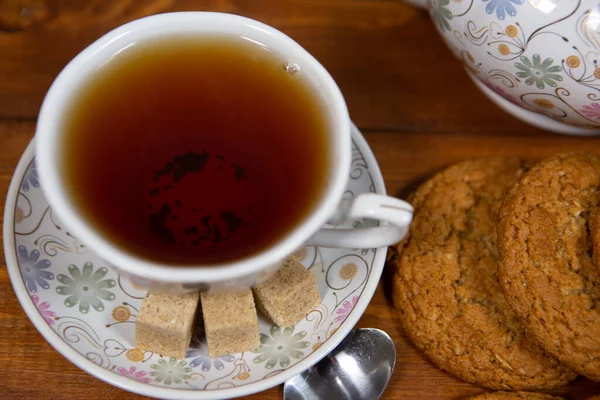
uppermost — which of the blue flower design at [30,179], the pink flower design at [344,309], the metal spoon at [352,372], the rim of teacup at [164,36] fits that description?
the rim of teacup at [164,36]

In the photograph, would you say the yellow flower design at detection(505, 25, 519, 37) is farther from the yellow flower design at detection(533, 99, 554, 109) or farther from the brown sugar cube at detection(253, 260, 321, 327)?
the brown sugar cube at detection(253, 260, 321, 327)

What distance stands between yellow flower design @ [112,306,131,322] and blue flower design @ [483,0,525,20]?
0.76 m

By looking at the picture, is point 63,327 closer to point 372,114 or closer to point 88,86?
point 88,86

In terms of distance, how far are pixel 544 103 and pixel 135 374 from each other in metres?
0.84

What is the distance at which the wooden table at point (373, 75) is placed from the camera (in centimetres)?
134

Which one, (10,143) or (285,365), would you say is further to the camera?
(10,143)

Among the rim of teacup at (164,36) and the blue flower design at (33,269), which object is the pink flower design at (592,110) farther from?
the blue flower design at (33,269)

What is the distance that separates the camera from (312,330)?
1.09 m

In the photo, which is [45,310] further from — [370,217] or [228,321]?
[370,217]

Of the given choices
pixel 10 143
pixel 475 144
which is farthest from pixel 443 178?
pixel 10 143

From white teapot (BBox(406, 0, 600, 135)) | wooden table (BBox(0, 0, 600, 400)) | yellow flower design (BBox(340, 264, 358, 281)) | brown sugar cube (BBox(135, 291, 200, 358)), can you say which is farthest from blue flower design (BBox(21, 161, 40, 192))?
white teapot (BBox(406, 0, 600, 135))

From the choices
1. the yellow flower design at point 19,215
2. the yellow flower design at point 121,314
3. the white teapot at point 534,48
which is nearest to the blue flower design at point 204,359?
the yellow flower design at point 121,314

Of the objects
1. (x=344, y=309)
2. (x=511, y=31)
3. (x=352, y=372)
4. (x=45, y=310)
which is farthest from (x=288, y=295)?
(x=511, y=31)

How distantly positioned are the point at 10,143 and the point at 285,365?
69cm
